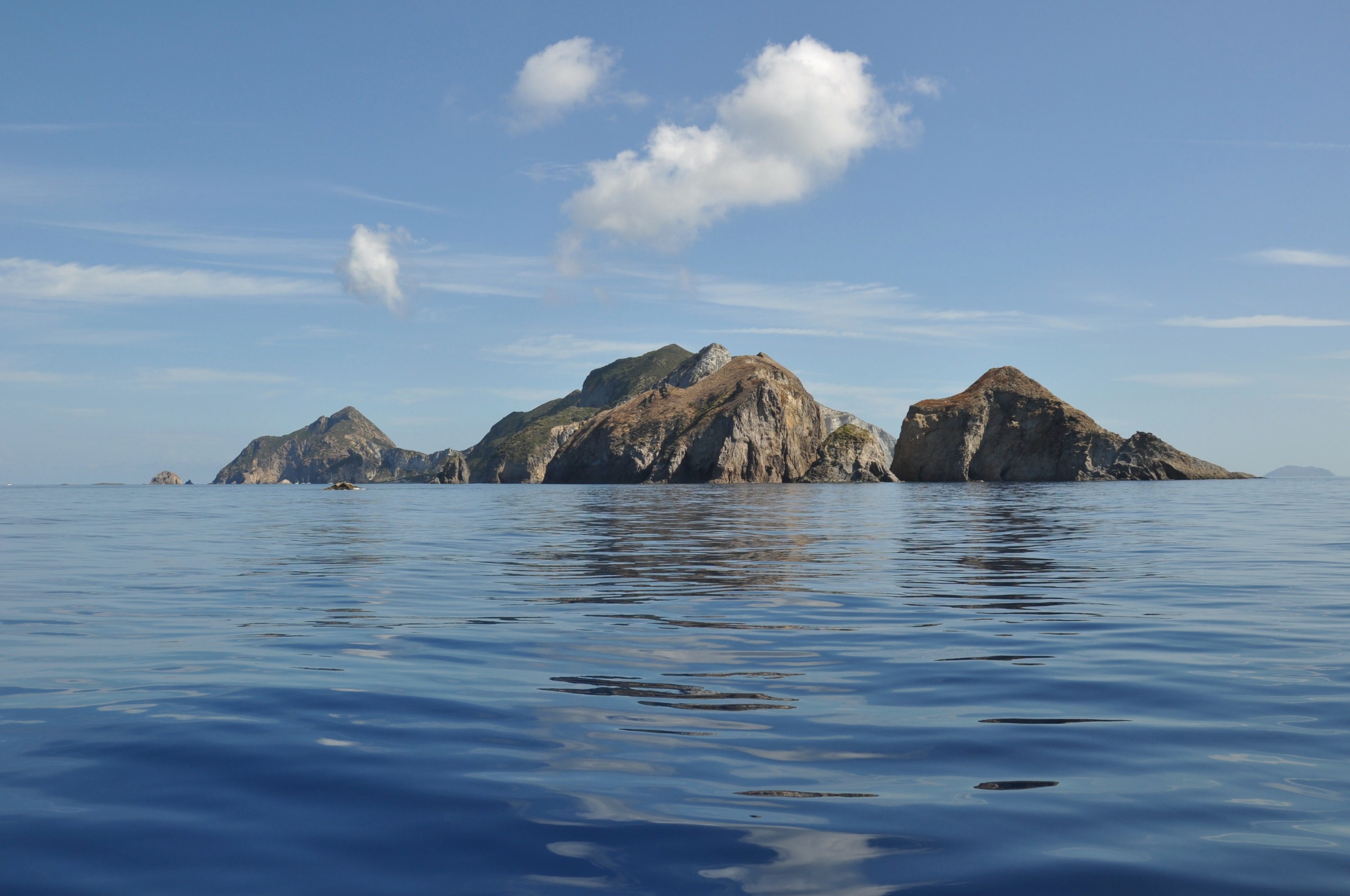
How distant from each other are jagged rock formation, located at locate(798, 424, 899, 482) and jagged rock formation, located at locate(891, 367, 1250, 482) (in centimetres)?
1262

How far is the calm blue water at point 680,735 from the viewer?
4.39 metres

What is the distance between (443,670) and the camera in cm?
936

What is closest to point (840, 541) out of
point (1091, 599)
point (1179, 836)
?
point (1091, 599)

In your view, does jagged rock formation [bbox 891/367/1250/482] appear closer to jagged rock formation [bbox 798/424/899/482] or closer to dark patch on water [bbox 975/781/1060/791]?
jagged rock formation [bbox 798/424/899/482]

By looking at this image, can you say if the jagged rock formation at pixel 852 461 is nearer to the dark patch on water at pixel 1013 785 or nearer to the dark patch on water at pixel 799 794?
the dark patch on water at pixel 1013 785

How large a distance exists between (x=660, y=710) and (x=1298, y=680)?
6.56 meters

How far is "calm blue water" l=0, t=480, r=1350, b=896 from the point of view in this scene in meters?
4.39

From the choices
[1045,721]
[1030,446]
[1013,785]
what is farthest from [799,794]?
[1030,446]

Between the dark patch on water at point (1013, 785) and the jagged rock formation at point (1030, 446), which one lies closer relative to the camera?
the dark patch on water at point (1013, 785)

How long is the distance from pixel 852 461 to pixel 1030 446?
39.4 metres

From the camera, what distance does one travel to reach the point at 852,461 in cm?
19362

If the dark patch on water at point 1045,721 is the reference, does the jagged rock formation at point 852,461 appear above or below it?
above

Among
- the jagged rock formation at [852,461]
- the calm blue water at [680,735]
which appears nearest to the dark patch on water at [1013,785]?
the calm blue water at [680,735]

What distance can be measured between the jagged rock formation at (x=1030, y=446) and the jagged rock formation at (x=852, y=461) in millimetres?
12623
